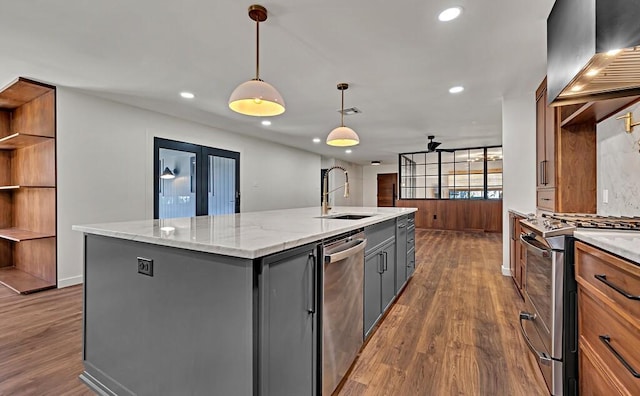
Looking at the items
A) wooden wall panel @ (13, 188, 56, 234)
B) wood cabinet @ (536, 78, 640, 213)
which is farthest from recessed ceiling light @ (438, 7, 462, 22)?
wooden wall panel @ (13, 188, 56, 234)

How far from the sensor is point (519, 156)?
12.4ft

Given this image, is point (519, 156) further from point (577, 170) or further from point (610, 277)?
point (610, 277)

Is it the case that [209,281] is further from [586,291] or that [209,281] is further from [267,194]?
[267,194]

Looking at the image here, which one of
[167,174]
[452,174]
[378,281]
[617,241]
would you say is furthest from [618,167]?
[452,174]

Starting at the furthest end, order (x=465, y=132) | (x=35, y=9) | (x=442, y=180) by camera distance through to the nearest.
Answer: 1. (x=442, y=180)
2. (x=465, y=132)
3. (x=35, y=9)

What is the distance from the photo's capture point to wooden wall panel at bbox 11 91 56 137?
11.3 feet

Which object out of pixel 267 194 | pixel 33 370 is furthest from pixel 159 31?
pixel 267 194

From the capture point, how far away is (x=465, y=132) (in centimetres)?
610

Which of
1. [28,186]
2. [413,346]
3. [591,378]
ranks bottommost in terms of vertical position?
[413,346]

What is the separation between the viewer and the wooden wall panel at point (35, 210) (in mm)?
3484

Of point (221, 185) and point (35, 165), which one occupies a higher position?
point (35, 165)

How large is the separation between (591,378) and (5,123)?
21.1ft

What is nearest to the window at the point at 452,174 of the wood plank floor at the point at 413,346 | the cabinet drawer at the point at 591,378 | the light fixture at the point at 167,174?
the wood plank floor at the point at 413,346

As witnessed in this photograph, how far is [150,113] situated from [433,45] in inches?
159
